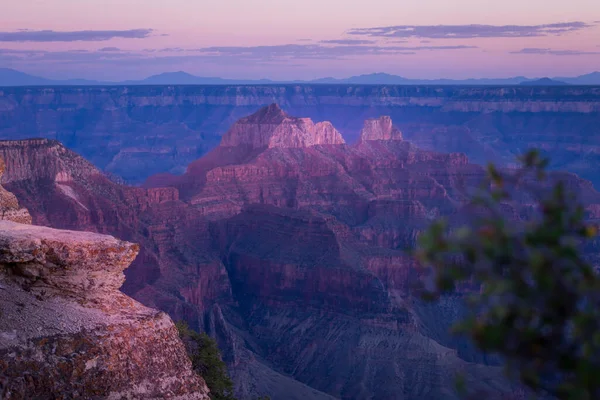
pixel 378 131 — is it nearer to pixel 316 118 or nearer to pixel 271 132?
pixel 271 132

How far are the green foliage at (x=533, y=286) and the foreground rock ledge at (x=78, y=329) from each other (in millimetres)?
11532

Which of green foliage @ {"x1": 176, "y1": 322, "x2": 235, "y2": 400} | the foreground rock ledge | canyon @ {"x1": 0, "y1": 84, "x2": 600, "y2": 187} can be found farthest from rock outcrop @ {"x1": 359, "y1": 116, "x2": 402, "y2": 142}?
the foreground rock ledge

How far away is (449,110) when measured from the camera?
172000 mm

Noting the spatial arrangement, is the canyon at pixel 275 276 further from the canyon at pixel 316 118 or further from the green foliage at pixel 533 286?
the canyon at pixel 316 118

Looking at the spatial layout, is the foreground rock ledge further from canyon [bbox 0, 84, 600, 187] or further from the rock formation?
canyon [bbox 0, 84, 600, 187]

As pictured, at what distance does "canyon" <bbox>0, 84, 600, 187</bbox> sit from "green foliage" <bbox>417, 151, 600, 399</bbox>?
5394 inches

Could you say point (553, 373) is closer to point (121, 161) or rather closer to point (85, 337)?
point (85, 337)

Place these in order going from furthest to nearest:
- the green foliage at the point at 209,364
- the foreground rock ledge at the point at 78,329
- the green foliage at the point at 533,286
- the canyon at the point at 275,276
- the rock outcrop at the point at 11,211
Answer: the canyon at the point at 275,276 < the green foliage at the point at 209,364 < the rock outcrop at the point at 11,211 < the foreground rock ledge at the point at 78,329 < the green foliage at the point at 533,286

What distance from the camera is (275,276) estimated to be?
59625 millimetres

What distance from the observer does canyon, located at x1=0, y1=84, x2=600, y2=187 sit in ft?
492

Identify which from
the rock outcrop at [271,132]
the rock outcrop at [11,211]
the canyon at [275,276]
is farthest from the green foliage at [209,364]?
the rock outcrop at [271,132]

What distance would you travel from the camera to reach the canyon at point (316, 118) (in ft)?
492

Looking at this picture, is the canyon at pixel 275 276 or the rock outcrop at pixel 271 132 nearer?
the canyon at pixel 275 276

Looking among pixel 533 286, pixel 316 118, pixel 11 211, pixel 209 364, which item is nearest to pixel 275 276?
pixel 209 364
